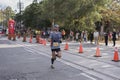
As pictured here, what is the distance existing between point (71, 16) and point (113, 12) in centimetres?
1187

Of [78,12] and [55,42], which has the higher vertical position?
[78,12]

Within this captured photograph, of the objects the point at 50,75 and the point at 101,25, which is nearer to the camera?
the point at 50,75

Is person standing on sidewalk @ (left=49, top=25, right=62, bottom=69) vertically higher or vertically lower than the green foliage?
lower

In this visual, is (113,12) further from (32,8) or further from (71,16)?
(32,8)

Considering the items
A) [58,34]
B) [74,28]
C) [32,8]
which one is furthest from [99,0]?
[32,8]

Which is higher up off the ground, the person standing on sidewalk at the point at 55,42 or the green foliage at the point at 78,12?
the green foliage at the point at 78,12

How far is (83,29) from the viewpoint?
4703 cm

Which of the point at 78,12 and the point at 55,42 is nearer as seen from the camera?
the point at 55,42

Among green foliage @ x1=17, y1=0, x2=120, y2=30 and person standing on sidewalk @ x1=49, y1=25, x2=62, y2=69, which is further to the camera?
green foliage @ x1=17, y1=0, x2=120, y2=30

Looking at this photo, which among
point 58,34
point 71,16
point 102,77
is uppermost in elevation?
point 71,16

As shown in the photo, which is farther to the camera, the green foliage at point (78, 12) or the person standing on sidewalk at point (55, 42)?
the green foliage at point (78, 12)

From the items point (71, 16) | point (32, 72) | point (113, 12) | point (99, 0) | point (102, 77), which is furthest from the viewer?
point (113, 12)

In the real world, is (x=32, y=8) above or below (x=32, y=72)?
above

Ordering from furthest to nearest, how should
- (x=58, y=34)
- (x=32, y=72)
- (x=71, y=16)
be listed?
(x=71, y=16) < (x=58, y=34) < (x=32, y=72)
